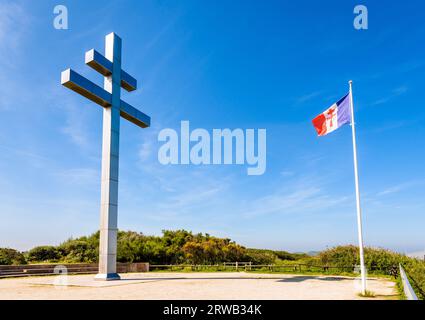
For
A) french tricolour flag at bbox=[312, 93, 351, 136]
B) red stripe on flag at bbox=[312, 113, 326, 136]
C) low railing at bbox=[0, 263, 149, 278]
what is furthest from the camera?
low railing at bbox=[0, 263, 149, 278]

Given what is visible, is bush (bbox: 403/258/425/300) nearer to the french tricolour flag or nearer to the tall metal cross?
the french tricolour flag

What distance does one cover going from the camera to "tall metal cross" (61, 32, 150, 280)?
50.8 ft

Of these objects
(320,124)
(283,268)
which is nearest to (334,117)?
(320,124)

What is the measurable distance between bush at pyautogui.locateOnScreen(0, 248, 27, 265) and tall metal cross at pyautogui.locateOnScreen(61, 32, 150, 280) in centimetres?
1275

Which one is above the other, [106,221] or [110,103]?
[110,103]

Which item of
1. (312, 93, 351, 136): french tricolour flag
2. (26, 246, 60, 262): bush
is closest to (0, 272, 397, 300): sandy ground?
(312, 93, 351, 136): french tricolour flag

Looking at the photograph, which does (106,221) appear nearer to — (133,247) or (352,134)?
(352,134)

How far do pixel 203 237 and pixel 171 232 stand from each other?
4.09 meters

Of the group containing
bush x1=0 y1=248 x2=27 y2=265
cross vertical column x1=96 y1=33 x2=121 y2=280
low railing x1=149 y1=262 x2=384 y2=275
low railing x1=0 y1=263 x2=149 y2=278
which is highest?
cross vertical column x1=96 y1=33 x2=121 y2=280
